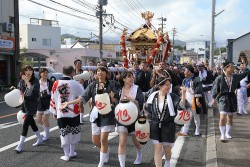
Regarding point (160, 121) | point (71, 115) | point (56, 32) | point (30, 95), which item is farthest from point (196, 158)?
point (56, 32)

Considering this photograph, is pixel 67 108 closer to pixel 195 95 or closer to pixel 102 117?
pixel 102 117

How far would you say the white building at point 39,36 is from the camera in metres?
51.2

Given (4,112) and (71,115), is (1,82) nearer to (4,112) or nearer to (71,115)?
(4,112)

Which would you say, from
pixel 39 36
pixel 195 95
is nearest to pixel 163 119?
pixel 195 95

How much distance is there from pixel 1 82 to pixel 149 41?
1452cm

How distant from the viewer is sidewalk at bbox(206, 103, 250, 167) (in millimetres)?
5684

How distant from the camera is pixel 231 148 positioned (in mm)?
6613

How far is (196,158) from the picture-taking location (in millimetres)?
6305

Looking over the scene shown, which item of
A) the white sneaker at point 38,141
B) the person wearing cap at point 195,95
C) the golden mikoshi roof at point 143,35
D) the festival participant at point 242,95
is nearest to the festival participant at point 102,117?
the white sneaker at point 38,141

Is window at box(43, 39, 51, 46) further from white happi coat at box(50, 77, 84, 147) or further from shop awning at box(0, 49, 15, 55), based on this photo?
white happi coat at box(50, 77, 84, 147)

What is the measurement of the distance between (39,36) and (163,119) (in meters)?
50.0

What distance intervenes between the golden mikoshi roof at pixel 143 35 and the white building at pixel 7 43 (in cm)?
1190

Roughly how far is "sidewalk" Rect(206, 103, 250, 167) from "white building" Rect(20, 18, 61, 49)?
4635 centimetres

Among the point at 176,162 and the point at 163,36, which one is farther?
the point at 163,36
